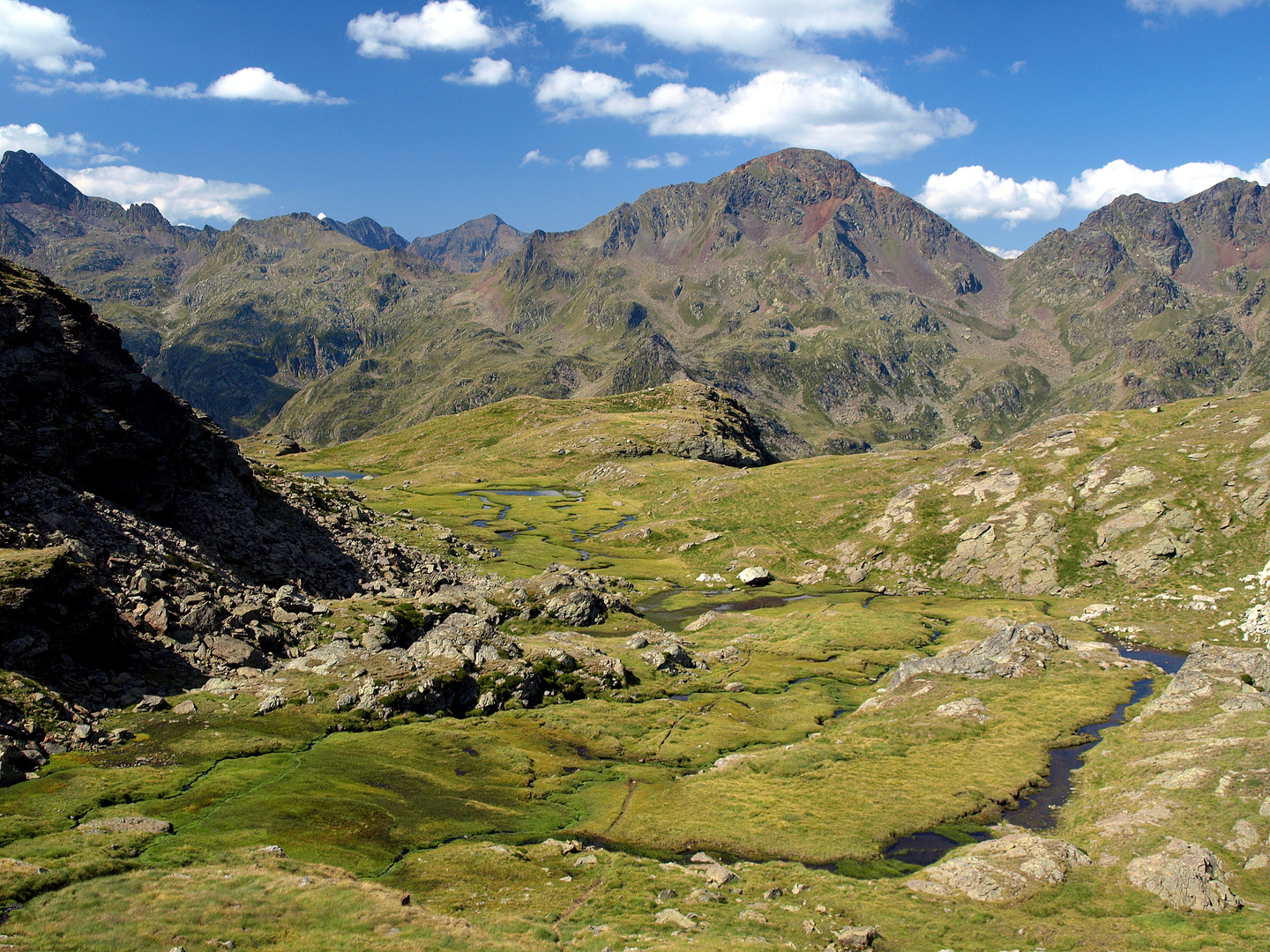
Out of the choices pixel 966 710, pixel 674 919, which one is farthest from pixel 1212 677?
pixel 674 919

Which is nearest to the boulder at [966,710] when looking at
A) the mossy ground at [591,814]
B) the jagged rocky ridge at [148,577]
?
the mossy ground at [591,814]

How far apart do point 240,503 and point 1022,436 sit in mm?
143937

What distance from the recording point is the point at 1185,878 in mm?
34531

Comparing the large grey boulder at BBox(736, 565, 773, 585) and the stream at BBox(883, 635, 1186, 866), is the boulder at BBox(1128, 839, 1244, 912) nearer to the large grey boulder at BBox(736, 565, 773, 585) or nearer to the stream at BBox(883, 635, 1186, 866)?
the stream at BBox(883, 635, 1186, 866)

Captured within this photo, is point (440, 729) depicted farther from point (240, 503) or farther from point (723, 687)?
point (240, 503)

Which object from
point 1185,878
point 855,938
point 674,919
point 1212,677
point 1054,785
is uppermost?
point 1212,677

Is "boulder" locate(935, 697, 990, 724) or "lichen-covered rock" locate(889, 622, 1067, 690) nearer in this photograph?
"boulder" locate(935, 697, 990, 724)

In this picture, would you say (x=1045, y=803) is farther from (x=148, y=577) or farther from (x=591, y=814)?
(x=148, y=577)

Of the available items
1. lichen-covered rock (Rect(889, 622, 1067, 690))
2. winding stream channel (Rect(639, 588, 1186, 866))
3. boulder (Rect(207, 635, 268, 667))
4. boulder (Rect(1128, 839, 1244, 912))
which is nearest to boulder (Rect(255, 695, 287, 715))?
boulder (Rect(207, 635, 268, 667))

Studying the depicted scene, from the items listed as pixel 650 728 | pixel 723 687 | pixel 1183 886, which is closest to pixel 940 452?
pixel 723 687

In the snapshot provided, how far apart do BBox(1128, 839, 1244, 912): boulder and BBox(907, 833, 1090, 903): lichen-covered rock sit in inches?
117

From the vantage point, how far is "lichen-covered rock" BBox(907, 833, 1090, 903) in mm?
36406

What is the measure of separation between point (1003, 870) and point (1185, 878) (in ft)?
26.9

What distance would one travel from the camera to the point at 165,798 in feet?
125
